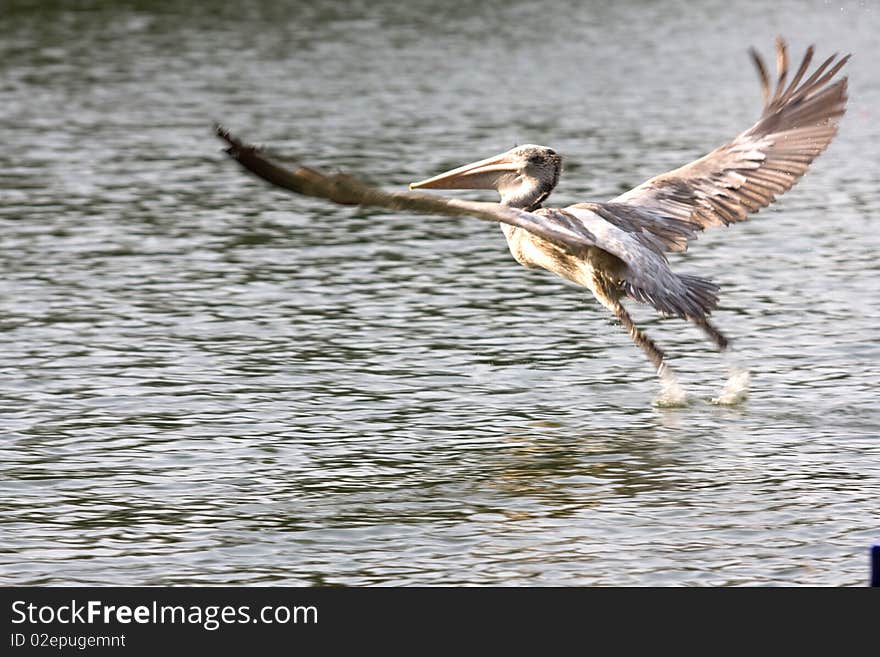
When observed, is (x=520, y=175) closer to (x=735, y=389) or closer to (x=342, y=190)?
(x=735, y=389)

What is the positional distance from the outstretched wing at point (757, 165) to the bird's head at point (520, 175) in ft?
1.40

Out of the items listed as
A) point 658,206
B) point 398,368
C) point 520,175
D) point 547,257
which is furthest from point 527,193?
point 398,368

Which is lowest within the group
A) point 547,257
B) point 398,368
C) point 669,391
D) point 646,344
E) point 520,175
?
point 398,368

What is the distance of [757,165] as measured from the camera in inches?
416

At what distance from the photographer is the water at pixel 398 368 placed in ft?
25.6

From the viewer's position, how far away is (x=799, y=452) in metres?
9.06

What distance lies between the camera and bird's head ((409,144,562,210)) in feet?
33.1

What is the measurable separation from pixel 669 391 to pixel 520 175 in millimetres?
1414

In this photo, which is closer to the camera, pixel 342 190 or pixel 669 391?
pixel 342 190

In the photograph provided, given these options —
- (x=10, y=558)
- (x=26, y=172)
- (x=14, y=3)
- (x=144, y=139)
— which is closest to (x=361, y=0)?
(x=14, y=3)

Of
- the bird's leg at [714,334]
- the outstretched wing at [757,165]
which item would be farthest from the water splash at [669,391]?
the outstretched wing at [757,165]

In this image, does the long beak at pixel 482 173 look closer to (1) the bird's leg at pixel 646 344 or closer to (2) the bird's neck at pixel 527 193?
(2) the bird's neck at pixel 527 193

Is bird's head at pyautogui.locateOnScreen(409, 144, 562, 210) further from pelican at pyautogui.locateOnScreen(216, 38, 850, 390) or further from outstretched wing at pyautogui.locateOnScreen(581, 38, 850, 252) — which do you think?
outstretched wing at pyautogui.locateOnScreen(581, 38, 850, 252)

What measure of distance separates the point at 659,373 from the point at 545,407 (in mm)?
638
